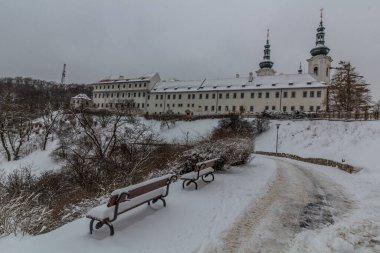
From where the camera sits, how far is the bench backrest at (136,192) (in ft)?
17.5

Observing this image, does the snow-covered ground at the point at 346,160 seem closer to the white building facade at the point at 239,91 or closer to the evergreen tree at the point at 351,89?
the evergreen tree at the point at 351,89

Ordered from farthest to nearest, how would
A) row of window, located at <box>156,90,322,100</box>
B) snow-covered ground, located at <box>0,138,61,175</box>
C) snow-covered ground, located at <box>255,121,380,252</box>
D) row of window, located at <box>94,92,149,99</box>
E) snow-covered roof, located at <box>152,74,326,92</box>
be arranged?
row of window, located at <box>94,92,149,99</box>, snow-covered roof, located at <box>152,74,326,92</box>, row of window, located at <box>156,90,322,100</box>, snow-covered ground, located at <box>0,138,61,175</box>, snow-covered ground, located at <box>255,121,380,252</box>

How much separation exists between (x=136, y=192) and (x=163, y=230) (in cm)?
95

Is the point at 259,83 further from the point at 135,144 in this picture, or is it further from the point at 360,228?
the point at 360,228

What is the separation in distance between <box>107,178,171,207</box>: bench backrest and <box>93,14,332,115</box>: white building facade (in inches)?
1789

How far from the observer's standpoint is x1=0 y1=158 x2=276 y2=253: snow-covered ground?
15.8ft

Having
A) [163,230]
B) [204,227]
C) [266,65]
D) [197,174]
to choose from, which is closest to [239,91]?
[266,65]

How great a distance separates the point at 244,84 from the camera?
6141cm

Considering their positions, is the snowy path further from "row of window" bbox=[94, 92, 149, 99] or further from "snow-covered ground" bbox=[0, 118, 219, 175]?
"row of window" bbox=[94, 92, 149, 99]

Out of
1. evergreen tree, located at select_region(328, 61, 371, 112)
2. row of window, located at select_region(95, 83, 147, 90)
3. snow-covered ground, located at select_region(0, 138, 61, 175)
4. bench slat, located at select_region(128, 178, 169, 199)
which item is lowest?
snow-covered ground, located at select_region(0, 138, 61, 175)

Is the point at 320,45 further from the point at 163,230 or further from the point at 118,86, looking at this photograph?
the point at 163,230

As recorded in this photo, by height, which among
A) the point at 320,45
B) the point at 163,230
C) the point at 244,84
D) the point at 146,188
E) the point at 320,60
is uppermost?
the point at 320,45

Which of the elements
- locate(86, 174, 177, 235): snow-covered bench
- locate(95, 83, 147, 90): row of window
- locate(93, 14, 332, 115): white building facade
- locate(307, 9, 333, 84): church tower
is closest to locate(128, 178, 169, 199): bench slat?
locate(86, 174, 177, 235): snow-covered bench

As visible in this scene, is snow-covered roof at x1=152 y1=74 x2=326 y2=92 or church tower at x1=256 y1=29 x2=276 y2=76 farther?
church tower at x1=256 y1=29 x2=276 y2=76
